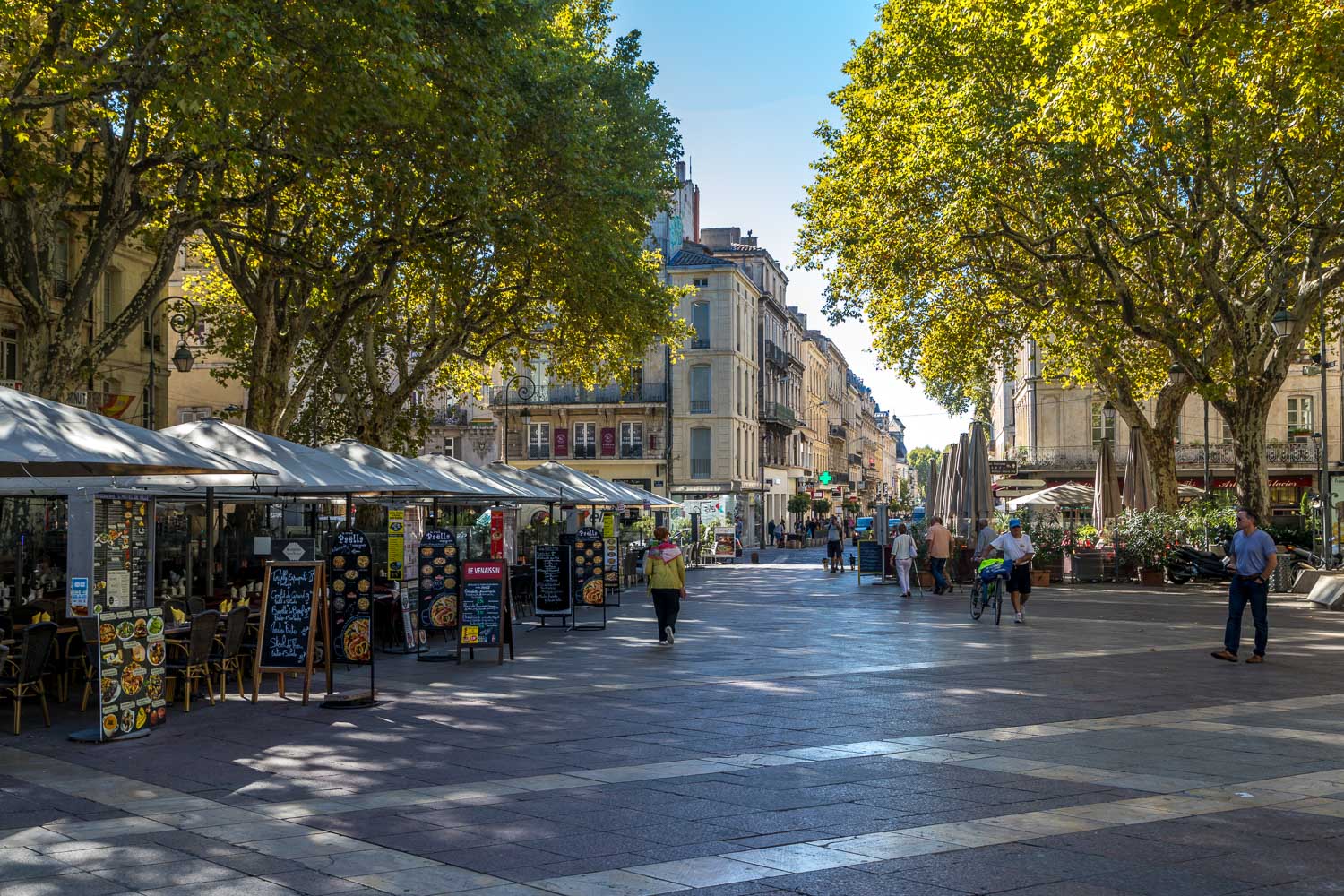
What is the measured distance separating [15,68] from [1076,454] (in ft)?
152

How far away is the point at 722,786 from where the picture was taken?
25.8 feet

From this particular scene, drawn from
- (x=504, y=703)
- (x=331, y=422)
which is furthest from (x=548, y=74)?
(x=331, y=422)

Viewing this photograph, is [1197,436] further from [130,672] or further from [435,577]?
[130,672]

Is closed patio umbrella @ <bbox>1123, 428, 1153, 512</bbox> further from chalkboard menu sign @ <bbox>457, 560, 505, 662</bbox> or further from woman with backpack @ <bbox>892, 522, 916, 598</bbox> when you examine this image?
chalkboard menu sign @ <bbox>457, 560, 505, 662</bbox>

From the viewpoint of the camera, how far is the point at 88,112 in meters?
20.7

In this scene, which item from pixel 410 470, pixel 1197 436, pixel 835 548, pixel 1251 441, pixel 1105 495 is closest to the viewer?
pixel 410 470

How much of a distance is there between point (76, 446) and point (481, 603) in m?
5.61

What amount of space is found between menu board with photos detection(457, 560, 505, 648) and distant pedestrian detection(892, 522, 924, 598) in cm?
1325

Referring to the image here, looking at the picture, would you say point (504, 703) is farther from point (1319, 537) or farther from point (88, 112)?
point (1319, 537)

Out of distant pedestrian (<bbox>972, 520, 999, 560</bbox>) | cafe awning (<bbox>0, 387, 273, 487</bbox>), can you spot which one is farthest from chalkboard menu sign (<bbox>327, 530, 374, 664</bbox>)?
distant pedestrian (<bbox>972, 520, 999, 560</bbox>)

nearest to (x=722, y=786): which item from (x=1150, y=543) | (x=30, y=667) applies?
(x=30, y=667)

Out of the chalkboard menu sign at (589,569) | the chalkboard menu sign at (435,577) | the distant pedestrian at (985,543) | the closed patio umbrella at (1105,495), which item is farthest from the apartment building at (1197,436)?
the chalkboard menu sign at (435,577)

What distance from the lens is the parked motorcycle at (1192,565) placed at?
28906 millimetres

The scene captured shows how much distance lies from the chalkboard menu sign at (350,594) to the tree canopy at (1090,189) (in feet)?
35.5
